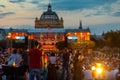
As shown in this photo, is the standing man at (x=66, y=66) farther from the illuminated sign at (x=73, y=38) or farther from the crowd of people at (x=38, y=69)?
the illuminated sign at (x=73, y=38)

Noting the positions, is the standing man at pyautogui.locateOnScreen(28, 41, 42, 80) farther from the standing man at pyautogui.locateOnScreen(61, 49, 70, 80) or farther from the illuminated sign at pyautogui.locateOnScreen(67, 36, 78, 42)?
the illuminated sign at pyautogui.locateOnScreen(67, 36, 78, 42)

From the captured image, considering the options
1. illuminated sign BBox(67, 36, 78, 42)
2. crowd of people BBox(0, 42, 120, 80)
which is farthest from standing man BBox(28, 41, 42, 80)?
illuminated sign BBox(67, 36, 78, 42)

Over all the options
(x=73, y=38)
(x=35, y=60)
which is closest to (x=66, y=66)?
(x=35, y=60)

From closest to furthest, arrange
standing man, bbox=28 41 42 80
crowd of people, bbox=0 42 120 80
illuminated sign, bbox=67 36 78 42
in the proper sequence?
standing man, bbox=28 41 42 80 < crowd of people, bbox=0 42 120 80 < illuminated sign, bbox=67 36 78 42

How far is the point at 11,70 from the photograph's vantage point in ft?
59.8

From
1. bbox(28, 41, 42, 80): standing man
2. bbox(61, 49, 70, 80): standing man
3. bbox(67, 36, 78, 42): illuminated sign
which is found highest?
bbox(28, 41, 42, 80): standing man

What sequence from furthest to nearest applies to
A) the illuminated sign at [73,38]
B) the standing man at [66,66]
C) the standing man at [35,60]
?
the illuminated sign at [73,38], the standing man at [66,66], the standing man at [35,60]

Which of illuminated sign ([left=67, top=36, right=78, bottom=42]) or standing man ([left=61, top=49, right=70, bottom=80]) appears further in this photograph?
illuminated sign ([left=67, top=36, right=78, bottom=42])

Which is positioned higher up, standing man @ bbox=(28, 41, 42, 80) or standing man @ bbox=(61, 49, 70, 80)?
standing man @ bbox=(28, 41, 42, 80)

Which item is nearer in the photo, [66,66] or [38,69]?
[38,69]

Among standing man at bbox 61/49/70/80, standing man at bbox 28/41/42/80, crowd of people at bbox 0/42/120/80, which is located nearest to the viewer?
standing man at bbox 28/41/42/80

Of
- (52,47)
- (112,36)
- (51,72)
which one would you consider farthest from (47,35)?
(51,72)

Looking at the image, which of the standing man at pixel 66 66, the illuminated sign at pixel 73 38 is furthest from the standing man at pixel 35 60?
the illuminated sign at pixel 73 38

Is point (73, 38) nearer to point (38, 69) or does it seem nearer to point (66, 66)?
point (66, 66)
